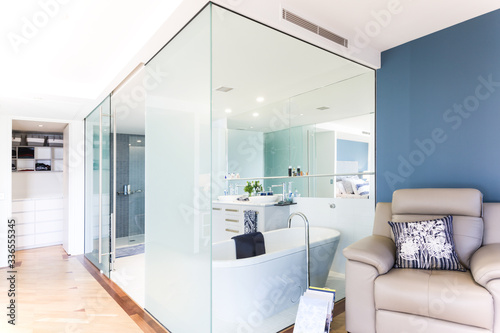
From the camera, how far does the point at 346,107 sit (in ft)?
12.2

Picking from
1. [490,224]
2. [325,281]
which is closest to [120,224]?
[325,281]

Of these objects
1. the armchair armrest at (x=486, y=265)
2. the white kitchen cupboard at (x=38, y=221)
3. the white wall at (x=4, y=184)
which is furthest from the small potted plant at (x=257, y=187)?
the white kitchen cupboard at (x=38, y=221)

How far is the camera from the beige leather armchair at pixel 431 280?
181 centimetres

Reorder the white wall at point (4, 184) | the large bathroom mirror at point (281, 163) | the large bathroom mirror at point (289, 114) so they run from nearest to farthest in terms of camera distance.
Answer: the large bathroom mirror at point (281, 163) < the large bathroom mirror at point (289, 114) < the white wall at point (4, 184)

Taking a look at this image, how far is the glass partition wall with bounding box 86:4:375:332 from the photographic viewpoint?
2.21 m

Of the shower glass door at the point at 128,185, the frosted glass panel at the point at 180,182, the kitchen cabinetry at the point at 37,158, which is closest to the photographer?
the frosted glass panel at the point at 180,182

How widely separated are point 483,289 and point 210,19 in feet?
7.59

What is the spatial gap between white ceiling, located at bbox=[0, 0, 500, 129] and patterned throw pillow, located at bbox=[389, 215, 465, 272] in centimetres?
163

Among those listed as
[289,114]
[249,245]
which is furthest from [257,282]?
[289,114]

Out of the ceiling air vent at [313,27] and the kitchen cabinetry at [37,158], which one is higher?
the ceiling air vent at [313,27]

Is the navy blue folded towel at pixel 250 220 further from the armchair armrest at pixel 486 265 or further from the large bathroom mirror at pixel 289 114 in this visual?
the armchair armrest at pixel 486 265

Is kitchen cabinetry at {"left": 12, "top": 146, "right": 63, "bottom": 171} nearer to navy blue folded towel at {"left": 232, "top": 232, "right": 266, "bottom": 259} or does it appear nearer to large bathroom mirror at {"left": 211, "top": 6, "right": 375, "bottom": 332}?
large bathroom mirror at {"left": 211, "top": 6, "right": 375, "bottom": 332}

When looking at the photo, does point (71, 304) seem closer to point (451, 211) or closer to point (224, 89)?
point (224, 89)

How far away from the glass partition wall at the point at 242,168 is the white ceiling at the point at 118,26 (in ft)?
0.65
